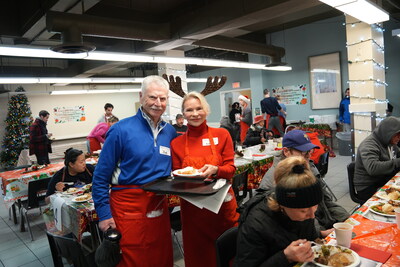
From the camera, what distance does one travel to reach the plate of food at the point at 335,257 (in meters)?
1.29

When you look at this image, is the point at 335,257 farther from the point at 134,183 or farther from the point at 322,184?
the point at 134,183

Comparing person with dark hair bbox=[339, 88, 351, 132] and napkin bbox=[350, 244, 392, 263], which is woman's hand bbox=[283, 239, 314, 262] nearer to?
napkin bbox=[350, 244, 392, 263]

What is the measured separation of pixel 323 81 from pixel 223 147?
29.3 feet

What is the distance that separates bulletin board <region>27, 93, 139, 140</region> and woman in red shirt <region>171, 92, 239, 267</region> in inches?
506

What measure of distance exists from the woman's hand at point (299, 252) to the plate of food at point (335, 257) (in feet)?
0.16

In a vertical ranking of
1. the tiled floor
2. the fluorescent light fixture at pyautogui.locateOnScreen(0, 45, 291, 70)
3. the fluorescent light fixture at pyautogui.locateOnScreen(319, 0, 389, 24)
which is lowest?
the tiled floor

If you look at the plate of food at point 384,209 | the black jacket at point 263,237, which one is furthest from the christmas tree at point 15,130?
the plate of food at point 384,209

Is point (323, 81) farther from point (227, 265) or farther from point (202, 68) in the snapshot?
point (227, 265)

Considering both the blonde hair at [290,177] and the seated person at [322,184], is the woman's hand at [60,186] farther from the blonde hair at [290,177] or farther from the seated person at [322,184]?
the blonde hair at [290,177]

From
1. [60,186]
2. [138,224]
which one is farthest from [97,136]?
[138,224]

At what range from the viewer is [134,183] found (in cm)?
188

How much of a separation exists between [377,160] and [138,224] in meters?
2.35

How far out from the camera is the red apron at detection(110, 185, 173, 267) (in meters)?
1.87

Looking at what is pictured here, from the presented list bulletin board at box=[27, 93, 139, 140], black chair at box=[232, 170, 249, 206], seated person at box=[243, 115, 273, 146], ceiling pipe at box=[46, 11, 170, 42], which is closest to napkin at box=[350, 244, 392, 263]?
black chair at box=[232, 170, 249, 206]
